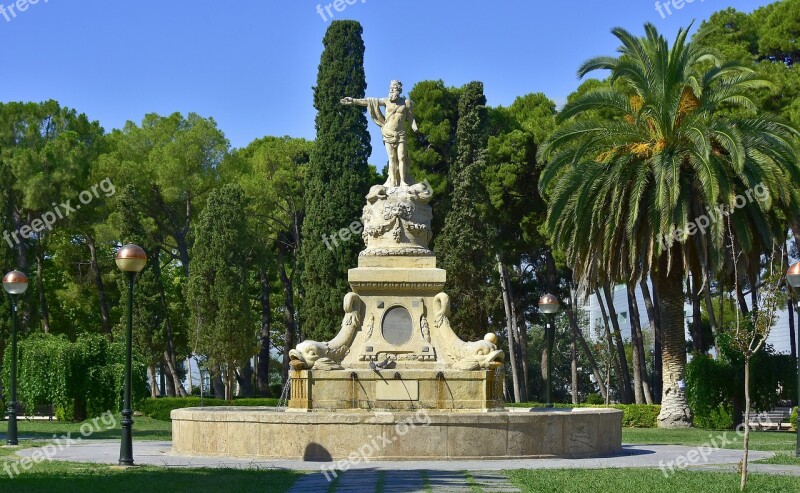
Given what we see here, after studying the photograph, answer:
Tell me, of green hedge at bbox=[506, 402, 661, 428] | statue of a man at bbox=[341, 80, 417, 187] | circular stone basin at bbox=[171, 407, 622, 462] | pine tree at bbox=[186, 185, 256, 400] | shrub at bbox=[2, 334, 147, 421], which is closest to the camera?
circular stone basin at bbox=[171, 407, 622, 462]

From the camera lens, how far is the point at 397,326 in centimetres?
2083

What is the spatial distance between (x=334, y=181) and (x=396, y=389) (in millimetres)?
24531

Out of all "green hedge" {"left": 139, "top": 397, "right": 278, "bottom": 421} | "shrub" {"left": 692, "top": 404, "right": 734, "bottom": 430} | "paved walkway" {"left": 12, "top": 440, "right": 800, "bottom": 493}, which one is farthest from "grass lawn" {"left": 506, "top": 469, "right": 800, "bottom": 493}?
"green hedge" {"left": 139, "top": 397, "right": 278, "bottom": 421}

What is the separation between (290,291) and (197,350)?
8263 millimetres

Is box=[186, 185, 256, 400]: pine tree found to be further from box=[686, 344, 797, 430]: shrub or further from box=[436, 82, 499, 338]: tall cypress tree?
box=[686, 344, 797, 430]: shrub

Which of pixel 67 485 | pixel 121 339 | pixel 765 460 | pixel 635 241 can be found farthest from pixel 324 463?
pixel 121 339

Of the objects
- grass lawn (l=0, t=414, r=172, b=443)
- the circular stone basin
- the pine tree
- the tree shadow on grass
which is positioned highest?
the pine tree

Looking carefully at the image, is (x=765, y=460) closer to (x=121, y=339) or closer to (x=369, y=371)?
(x=369, y=371)

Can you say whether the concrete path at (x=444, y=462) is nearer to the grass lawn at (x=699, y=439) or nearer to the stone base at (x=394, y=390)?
the grass lawn at (x=699, y=439)

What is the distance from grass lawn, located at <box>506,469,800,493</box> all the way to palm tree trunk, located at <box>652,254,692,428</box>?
14.6m

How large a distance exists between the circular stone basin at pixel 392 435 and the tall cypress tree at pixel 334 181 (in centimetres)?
2357

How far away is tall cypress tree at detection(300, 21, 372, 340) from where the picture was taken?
42.1 metres

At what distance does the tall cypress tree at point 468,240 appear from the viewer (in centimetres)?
4244

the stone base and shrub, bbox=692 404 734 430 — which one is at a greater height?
the stone base
